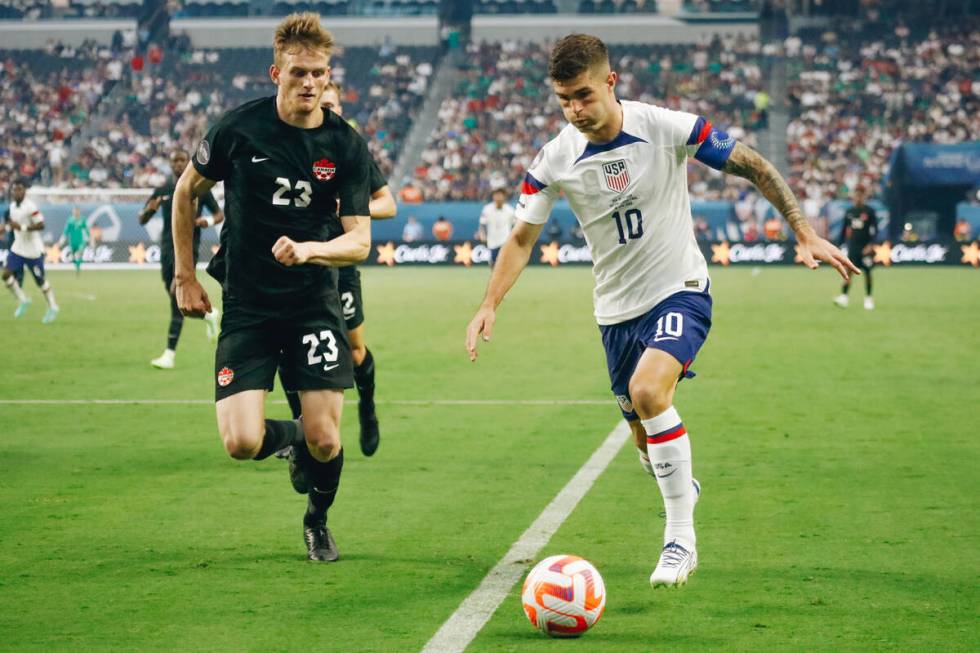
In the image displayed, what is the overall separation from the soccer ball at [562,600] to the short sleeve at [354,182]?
1978 mm

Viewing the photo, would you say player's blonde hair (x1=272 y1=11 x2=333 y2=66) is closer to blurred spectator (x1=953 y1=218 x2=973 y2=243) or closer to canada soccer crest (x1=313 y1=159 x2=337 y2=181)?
canada soccer crest (x1=313 y1=159 x2=337 y2=181)

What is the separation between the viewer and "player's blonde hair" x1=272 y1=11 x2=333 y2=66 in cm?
622

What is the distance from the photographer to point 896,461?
32.0ft

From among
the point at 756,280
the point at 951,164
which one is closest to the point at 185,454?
the point at 756,280

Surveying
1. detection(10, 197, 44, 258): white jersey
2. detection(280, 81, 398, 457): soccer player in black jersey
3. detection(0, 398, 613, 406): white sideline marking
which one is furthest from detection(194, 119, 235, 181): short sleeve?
detection(10, 197, 44, 258): white jersey

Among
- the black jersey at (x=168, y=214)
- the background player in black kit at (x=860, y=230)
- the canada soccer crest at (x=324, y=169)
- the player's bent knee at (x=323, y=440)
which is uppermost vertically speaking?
the canada soccer crest at (x=324, y=169)

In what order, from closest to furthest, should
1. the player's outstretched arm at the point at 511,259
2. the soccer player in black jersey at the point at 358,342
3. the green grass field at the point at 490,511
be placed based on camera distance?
the green grass field at the point at 490,511 < the player's outstretched arm at the point at 511,259 < the soccer player in black jersey at the point at 358,342

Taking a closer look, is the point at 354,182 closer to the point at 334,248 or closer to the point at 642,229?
the point at 334,248

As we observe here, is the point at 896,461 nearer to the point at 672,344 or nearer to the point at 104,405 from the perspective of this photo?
the point at 672,344

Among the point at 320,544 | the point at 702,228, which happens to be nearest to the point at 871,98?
the point at 702,228

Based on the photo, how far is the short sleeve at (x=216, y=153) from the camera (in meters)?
6.41

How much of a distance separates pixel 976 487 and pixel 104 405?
8.02 metres

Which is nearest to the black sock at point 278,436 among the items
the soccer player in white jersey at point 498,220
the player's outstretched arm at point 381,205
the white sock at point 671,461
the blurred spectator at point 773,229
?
the player's outstretched arm at point 381,205

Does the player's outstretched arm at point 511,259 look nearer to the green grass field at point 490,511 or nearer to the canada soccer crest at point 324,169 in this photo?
the canada soccer crest at point 324,169
